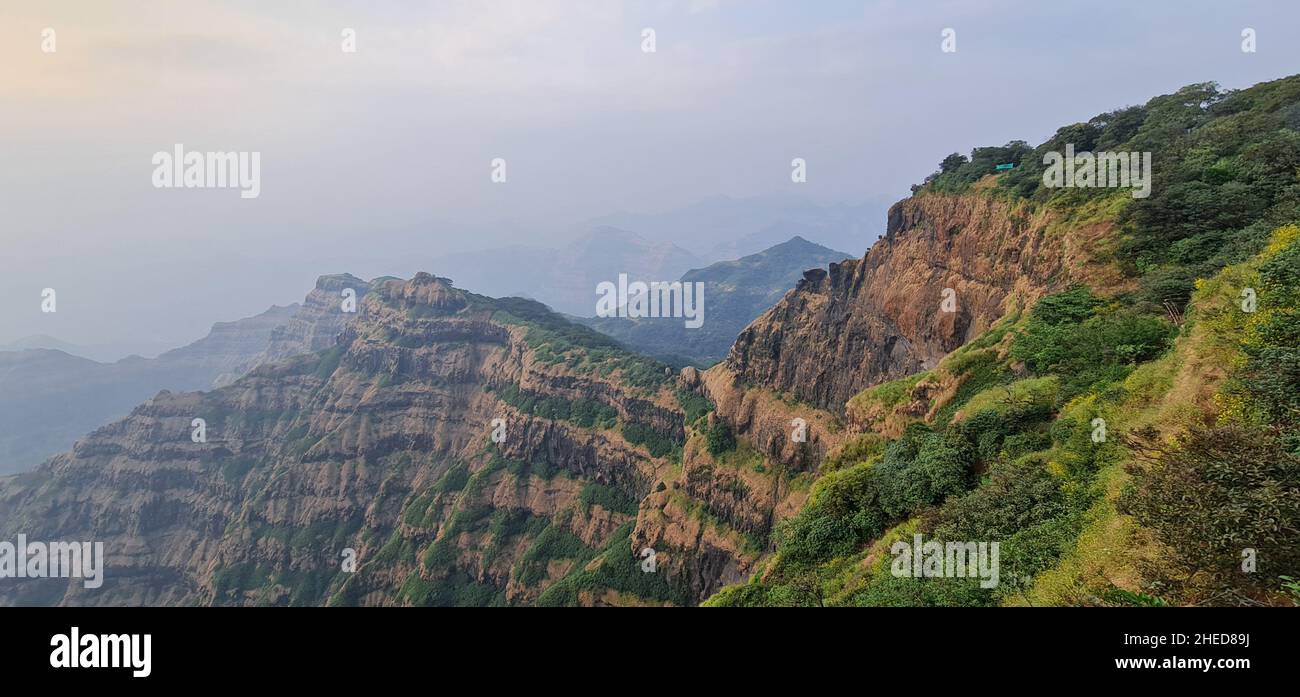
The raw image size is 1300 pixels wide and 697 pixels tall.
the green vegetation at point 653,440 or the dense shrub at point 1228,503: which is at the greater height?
the dense shrub at point 1228,503

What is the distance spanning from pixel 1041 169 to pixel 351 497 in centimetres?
12151

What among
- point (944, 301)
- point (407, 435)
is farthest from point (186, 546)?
point (944, 301)

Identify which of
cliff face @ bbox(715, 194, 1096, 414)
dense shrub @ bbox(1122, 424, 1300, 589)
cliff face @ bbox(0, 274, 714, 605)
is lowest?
cliff face @ bbox(0, 274, 714, 605)

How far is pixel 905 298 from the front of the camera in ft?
149

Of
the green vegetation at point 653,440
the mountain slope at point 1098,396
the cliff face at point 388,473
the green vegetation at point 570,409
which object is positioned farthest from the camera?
the green vegetation at point 570,409

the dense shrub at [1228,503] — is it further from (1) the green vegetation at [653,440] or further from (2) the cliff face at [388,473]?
(1) the green vegetation at [653,440]

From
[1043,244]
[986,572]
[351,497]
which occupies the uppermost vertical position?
[1043,244]

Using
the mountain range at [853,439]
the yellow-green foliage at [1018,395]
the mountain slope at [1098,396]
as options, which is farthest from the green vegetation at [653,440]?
the yellow-green foliage at [1018,395]

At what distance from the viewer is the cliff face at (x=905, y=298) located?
3606cm

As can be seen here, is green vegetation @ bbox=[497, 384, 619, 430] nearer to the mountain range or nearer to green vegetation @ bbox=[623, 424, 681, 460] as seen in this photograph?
the mountain range

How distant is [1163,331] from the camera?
66.2 feet

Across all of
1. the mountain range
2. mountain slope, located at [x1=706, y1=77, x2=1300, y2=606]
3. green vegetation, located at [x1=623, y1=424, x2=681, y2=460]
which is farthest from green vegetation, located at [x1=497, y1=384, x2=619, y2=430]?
mountain slope, located at [x1=706, y1=77, x2=1300, y2=606]

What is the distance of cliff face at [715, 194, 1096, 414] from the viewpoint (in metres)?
36.1
